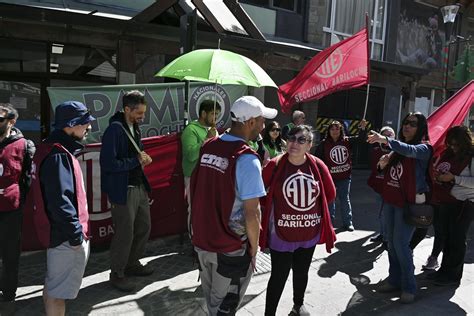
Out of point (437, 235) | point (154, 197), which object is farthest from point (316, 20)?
point (154, 197)

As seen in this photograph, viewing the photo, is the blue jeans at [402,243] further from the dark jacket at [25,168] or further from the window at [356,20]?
the window at [356,20]

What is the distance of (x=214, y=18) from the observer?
5809 mm

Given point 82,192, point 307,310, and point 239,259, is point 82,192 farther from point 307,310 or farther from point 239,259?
point 307,310

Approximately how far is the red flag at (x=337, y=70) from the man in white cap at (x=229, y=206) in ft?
8.84

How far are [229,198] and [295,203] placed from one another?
0.79 m

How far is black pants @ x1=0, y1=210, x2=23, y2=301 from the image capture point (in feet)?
11.3

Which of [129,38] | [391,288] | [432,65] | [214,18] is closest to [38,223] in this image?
[391,288]

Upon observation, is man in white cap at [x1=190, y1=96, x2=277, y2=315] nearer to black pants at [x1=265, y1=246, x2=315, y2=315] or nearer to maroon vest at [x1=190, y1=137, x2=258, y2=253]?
maroon vest at [x1=190, y1=137, x2=258, y2=253]

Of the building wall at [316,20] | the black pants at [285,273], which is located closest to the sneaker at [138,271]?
the black pants at [285,273]

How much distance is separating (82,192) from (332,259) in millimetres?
3438

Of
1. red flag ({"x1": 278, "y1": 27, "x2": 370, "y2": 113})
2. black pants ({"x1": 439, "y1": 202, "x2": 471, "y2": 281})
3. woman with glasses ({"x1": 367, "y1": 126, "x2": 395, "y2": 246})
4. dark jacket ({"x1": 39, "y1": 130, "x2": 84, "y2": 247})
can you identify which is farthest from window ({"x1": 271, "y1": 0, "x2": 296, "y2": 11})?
dark jacket ({"x1": 39, "y1": 130, "x2": 84, "y2": 247})

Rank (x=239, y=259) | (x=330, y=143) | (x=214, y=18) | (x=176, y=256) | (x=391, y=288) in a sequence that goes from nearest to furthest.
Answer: (x=239, y=259) → (x=391, y=288) → (x=176, y=256) → (x=214, y=18) → (x=330, y=143)

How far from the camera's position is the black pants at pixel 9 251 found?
136 inches

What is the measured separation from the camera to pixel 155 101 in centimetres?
517
